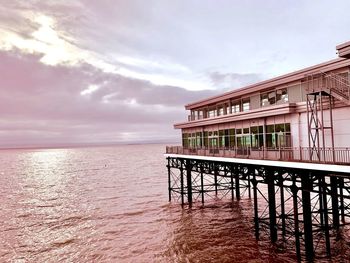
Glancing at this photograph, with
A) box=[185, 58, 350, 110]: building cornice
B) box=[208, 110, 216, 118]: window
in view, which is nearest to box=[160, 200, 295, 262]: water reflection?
box=[208, 110, 216, 118]: window

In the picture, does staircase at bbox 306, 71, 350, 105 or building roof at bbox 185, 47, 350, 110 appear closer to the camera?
staircase at bbox 306, 71, 350, 105

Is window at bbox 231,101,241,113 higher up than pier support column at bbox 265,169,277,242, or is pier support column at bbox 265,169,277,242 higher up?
window at bbox 231,101,241,113

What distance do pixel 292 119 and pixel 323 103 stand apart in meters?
2.57

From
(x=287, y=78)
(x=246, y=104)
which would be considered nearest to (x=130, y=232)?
(x=246, y=104)

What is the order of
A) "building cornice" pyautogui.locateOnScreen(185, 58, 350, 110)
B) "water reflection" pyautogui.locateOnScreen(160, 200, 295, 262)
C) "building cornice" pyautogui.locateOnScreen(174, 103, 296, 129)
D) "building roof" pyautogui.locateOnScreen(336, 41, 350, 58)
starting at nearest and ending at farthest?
"building roof" pyautogui.locateOnScreen(336, 41, 350, 58) → "building cornice" pyautogui.locateOnScreen(185, 58, 350, 110) → "water reflection" pyautogui.locateOnScreen(160, 200, 295, 262) → "building cornice" pyautogui.locateOnScreen(174, 103, 296, 129)

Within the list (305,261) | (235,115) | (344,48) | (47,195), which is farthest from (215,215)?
(47,195)

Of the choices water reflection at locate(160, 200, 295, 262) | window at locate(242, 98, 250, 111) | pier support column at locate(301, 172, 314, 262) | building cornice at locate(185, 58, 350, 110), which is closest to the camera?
pier support column at locate(301, 172, 314, 262)

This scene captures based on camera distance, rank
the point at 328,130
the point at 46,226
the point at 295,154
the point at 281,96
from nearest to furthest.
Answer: the point at 295,154
the point at 328,130
the point at 281,96
the point at 46,226

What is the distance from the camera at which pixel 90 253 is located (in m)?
20.7

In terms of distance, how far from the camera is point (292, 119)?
19.4 meters

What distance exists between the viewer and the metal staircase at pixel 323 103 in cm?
1532

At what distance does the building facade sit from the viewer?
51.8 ft

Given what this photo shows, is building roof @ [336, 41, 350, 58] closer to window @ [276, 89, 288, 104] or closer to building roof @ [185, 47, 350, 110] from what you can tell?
building roof @ [185, 47, 350, 110]

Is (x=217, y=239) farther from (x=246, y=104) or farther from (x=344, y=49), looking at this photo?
(x=344, y=49)
